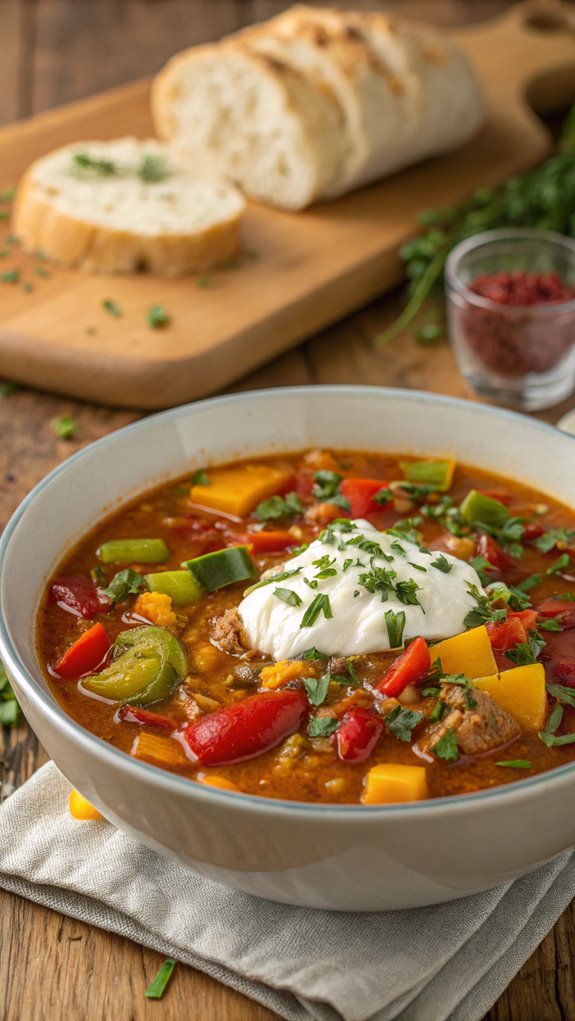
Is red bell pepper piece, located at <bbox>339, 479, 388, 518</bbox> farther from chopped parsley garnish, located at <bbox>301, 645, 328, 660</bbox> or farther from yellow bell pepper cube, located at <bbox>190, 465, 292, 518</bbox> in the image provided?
chopped parsley garnish, located at <bbox>301, 645, 328, 660</bbox>

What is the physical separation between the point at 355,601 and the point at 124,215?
3.36 metres

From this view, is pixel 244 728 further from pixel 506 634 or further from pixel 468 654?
pixel 506 634

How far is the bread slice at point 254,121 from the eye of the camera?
6.31 m

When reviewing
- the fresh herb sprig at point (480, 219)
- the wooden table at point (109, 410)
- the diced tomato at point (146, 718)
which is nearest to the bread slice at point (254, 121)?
the fresh herb sprig at point (480, 219)

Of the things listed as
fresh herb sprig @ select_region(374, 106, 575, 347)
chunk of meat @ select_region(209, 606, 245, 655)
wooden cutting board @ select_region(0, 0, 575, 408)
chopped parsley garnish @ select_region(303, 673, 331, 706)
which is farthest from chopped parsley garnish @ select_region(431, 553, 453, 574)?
fresh herb sprig @ select_region(374, 106, 575, 347)

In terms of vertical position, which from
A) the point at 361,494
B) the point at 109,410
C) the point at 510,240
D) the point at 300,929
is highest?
the point at 361,494

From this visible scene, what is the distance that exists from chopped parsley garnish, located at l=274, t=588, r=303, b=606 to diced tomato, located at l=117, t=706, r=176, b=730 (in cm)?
46

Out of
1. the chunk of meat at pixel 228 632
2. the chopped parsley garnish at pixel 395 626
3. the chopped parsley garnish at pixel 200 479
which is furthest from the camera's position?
the chopped parsley garnish at pixel 200 479

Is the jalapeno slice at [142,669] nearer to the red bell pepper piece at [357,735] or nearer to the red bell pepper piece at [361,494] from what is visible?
the red bell pepper piece at [357,735]

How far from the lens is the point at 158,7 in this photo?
951 centimetres

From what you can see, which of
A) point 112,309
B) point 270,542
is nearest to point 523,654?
point 270,542

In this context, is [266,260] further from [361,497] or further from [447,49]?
[361,497]

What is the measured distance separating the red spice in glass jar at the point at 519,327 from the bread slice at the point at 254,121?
1358 millimetres

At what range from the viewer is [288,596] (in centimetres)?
333
